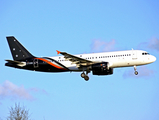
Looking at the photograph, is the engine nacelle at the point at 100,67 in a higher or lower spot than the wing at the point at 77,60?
lower

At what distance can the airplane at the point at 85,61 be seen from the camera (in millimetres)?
70875

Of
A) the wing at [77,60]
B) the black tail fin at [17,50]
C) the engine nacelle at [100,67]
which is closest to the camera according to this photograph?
the wing at [77,60]

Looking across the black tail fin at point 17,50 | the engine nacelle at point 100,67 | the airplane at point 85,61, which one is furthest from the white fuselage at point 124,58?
the black tail fin at point 17,50

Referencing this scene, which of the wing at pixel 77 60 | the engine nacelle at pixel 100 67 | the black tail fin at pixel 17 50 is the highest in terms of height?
the black tail fin at pixel 17 50

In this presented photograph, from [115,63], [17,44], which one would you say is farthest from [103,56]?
[17,44]

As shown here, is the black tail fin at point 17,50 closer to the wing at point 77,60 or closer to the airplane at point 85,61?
the airplane at point 85,61

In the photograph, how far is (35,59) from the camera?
244ft

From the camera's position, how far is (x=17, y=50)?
254ft

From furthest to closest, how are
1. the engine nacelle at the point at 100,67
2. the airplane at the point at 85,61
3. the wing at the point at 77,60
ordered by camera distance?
the airplane at the point at 85,61 → the engine nacelle at the point at 100,67 → the wing at the point at 77,60

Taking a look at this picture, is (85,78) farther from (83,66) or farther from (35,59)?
(35,59)

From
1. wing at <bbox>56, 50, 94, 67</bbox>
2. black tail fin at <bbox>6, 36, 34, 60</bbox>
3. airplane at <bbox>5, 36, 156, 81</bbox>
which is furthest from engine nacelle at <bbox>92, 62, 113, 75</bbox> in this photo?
black tail fin at <bbox>6, 36, 34, 60</bbox>

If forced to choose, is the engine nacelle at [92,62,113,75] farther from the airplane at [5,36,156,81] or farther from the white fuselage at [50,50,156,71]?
the white fuselage at [50,50,156,71]

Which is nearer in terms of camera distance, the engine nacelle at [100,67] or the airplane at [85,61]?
the engine nacelle at [100,67]

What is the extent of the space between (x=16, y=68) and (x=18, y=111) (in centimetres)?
1977
